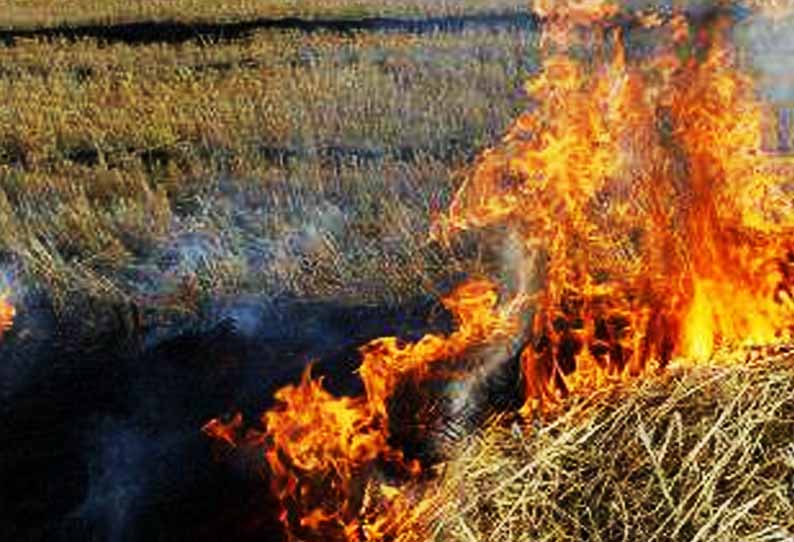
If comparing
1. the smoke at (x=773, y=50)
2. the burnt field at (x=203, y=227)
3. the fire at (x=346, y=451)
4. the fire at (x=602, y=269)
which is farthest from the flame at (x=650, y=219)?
the smoke at (x=773, y=50)

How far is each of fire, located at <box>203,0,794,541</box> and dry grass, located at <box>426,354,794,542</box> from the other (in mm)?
317

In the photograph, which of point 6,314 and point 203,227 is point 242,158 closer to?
point 203,227

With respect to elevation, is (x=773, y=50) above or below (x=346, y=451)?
above

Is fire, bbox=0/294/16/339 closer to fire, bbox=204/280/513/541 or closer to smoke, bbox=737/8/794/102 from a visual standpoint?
fire, bbox=204/280/513/541

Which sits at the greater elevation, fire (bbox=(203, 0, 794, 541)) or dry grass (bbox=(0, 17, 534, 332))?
fire (bbox=(203, 0, 794, 541))

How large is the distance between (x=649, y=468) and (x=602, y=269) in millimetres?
4517

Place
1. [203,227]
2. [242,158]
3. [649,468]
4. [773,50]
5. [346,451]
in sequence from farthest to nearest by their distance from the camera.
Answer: [242,158]
[773,50]
[203,227]
[346,451]
[649,468]

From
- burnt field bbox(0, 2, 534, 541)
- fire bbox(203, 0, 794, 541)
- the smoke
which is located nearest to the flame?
fire bbox(203, 0, 794, 541)

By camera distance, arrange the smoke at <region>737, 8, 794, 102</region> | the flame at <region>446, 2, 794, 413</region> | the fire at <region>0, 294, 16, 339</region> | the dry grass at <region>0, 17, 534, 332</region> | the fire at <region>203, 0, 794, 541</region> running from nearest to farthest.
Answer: the fire at <region>203, 0, 794, 541</region>
the flame at <region>446, 2, 794, 413</region>
the fire at <region>0, 294, 16, 339</region>
the dry grass at <region>0, 17, 534, 332</region>
the smoke at <region>737, 8, 794, 102</region>

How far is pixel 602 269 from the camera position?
8.73m

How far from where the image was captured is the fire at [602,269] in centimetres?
580

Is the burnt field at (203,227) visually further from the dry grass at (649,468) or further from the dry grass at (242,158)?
the dry grass at (649,468)

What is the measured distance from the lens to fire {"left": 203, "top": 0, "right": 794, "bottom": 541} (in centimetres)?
580

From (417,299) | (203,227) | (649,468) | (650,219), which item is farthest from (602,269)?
(649,468)
